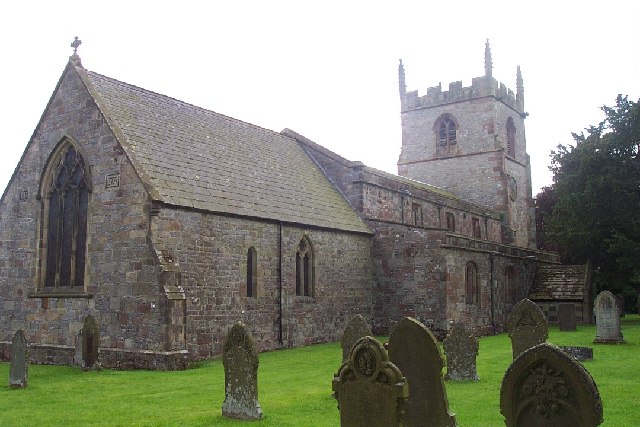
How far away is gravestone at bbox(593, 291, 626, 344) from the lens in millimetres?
20516

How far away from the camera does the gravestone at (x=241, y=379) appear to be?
34.8ft

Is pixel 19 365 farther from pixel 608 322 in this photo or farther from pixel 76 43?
A: pixel 608 322

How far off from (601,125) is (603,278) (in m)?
7.89

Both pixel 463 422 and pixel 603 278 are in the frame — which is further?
pixel 603 278

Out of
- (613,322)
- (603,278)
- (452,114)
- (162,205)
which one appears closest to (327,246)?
(162,205)

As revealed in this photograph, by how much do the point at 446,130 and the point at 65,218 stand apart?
29.0 metres

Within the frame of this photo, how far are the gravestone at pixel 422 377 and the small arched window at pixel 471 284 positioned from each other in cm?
1794

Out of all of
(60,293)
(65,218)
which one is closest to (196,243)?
(60,293)

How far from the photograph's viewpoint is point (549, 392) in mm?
6336

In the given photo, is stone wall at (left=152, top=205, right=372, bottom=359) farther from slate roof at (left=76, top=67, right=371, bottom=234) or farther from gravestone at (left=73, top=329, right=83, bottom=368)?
gravestone at (left=73, top=329, right=83, bottom=368)

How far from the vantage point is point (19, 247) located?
2116cm

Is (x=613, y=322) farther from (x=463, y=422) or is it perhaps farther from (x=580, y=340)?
(x=463, y=422)

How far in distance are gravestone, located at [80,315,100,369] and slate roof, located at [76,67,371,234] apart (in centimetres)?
366

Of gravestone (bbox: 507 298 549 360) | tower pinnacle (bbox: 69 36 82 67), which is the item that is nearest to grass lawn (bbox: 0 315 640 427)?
gravestone (bbox: 507 298 549 360)
